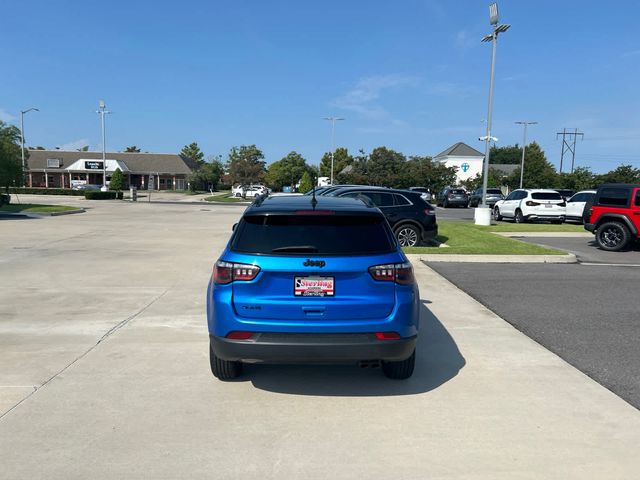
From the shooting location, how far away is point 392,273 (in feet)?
13.7

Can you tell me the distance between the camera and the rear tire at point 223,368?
4.62m

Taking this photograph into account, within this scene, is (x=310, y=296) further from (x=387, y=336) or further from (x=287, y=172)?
(x=287, y=172)

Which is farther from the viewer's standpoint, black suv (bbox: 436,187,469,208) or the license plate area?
black suv (bbox: 436,187,469,208)

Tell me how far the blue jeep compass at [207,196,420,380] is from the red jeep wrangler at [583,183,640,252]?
1257cm

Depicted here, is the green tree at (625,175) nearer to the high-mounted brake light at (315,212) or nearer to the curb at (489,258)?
the curb at (489,258)

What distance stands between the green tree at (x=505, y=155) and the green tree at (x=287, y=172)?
246 feet

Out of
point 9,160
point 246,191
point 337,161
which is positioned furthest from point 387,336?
point 337,161

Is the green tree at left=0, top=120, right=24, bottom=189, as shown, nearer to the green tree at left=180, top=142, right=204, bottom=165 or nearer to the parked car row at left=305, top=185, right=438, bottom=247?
the parked car row at left=305, top=185, right=438, bottom=247

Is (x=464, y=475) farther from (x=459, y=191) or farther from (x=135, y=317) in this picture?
(x=459, y=191)

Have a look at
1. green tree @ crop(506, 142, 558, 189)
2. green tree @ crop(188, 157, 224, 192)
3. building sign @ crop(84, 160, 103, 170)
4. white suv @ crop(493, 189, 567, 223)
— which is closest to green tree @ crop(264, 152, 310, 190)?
green tree @ crop(188, 157, 224, 192)

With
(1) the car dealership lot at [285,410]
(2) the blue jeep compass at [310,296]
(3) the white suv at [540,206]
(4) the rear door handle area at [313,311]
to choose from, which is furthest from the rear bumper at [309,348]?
(3) the white suv at [540,206]

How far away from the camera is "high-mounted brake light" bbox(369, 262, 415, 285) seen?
13.5ft

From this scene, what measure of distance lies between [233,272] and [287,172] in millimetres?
104302

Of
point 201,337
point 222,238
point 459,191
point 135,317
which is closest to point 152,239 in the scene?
point 222,238
